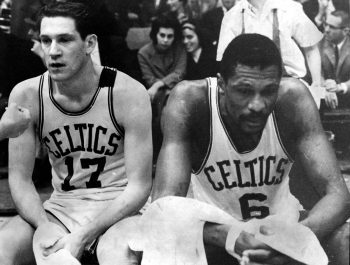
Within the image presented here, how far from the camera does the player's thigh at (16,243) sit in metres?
2.44

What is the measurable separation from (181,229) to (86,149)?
557mm

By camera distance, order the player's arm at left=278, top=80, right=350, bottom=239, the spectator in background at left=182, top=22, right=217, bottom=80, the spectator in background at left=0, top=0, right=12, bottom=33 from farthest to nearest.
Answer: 1. the spectator in background at left=0, top=0, right=12, bottom=33
2. the spectator in background at left=182, top=22, right=217, bottom=80
3. the player's arm at left=278, top=80, right=350, bottom=239

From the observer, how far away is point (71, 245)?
2.48 m

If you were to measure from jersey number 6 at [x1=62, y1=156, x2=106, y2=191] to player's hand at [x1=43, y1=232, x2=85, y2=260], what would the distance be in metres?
0.24

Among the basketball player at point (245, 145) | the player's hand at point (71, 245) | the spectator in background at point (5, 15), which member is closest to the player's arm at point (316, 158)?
the basketball player at point (245, 145)

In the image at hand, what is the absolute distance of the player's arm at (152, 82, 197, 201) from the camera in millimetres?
2604

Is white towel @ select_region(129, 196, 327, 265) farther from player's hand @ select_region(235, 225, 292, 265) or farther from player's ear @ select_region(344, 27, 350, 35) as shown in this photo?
player's ear @ select_region(344, 27, 350, 35)

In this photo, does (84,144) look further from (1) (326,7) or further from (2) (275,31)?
(1) (326,7)

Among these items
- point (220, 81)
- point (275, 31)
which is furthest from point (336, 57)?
point (220, 81)

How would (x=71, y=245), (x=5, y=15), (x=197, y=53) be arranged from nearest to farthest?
(x=71, y=245) < (x=197, y=53) < (x=5, y=15)

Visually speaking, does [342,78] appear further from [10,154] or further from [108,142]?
[10,154]

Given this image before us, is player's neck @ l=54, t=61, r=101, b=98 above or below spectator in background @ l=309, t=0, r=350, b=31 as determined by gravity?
below

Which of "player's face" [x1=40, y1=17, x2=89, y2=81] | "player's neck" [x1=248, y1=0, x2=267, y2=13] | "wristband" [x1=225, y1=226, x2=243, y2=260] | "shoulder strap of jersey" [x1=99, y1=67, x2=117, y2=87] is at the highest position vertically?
"player's neck" [x1=248, y1=0, x2=267, y2=13]

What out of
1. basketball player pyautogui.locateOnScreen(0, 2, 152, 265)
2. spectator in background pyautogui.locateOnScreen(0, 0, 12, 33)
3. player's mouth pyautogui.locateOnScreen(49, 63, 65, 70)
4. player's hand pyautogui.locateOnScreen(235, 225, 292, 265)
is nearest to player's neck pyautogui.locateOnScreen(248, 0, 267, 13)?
basketball player pyautogui.locateOnScreen(0, 2, 152, 265)
